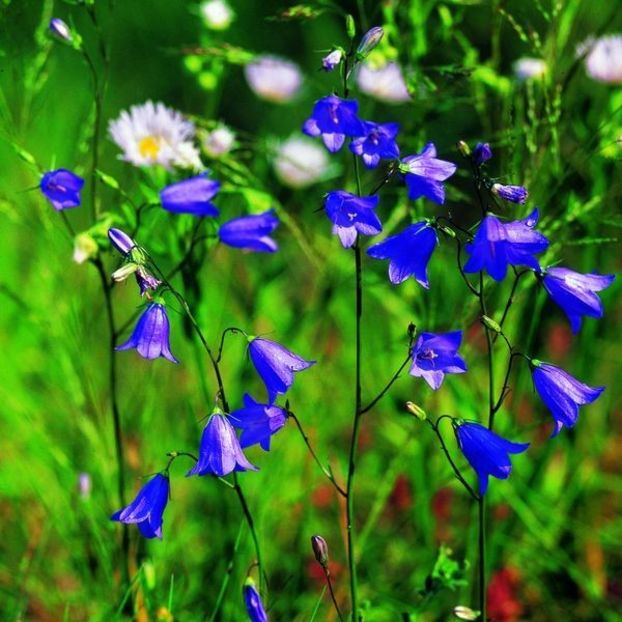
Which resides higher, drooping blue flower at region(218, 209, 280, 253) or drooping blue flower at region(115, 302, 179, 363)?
drooping blue flower at region(115, 302, 179, 363)

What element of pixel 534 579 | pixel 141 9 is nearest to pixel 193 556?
pixel 534 579

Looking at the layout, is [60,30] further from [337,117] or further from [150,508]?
[150,508]

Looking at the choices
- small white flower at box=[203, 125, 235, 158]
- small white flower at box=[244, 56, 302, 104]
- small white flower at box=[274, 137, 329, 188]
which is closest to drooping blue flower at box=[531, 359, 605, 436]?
small white flower at box=[203, 125, 235, 158]

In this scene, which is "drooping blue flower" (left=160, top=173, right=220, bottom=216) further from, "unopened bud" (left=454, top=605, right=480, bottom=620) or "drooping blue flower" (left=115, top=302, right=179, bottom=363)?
"unopened bud" (left=454, top=605, right=480, bottom=620)

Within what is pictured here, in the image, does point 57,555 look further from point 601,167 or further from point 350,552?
point 601,167

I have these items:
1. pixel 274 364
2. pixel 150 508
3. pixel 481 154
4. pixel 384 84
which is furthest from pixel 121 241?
pixel 384 84

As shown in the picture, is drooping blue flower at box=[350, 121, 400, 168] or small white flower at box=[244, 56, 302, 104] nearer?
drooping blue flower at box=[350, 121, 400, 168]

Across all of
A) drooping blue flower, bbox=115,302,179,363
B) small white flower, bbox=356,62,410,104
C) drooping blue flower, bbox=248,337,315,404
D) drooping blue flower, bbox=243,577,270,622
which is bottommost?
drooping blue flower, bbox=243,577,270,622

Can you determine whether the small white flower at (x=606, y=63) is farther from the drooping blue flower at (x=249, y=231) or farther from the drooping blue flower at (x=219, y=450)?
the drooping blue flower at (x=219, y=450)
